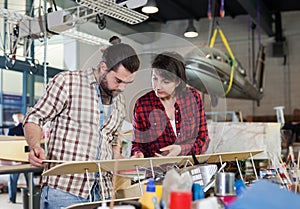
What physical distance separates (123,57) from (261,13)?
6778 millimetres

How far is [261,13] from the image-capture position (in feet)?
24.5

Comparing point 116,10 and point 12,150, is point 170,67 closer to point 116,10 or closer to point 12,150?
point 116,10

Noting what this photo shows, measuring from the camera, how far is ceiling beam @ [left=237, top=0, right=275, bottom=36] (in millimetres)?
6291

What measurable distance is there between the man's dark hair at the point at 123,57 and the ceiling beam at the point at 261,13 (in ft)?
16.6

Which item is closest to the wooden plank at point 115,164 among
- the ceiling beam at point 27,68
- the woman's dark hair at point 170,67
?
the woman's dark hair at point 170,67

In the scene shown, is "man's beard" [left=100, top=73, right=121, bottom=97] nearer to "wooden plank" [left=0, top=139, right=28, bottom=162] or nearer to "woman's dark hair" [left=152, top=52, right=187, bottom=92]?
"woman's dark hair" [left=152, top=52, right=187, bottom=92]

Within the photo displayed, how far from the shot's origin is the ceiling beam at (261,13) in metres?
6.29

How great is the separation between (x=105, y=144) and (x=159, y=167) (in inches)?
12.9

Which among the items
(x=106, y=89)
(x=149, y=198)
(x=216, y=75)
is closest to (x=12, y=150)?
(x=216, y=75)

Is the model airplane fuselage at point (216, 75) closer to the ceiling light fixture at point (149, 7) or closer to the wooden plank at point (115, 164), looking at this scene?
the wooden plank at point (115, 164)

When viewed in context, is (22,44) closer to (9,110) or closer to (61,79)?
(61,79)

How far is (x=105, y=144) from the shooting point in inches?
59.6

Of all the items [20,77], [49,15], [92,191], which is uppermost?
[49,15]

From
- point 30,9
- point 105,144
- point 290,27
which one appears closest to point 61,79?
point 105,144
